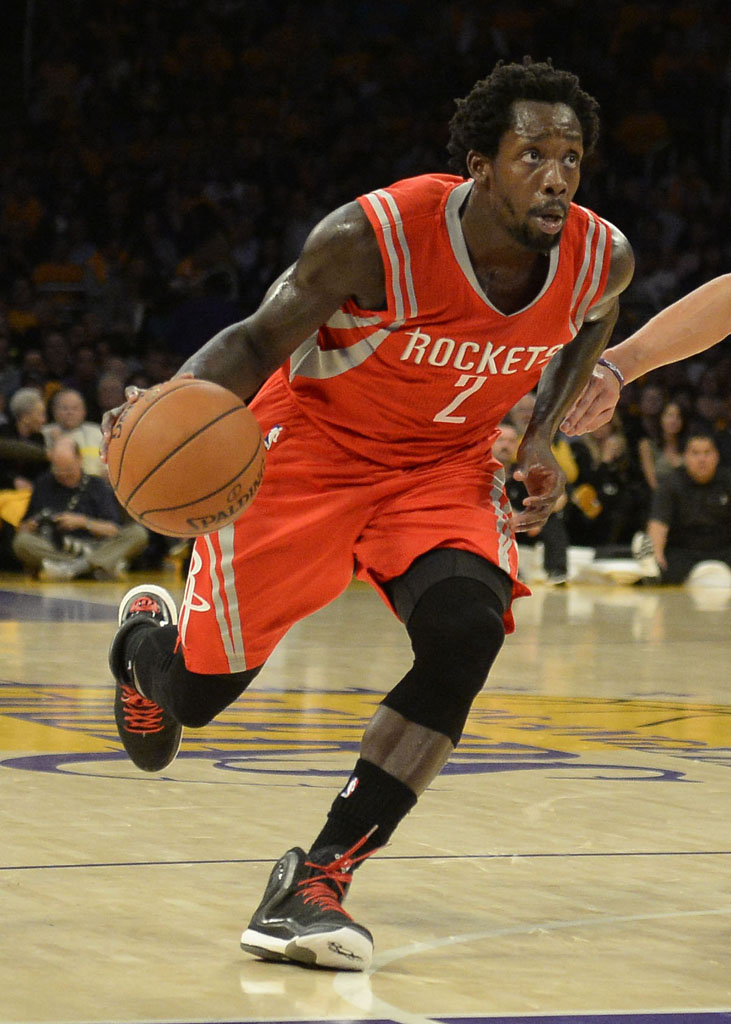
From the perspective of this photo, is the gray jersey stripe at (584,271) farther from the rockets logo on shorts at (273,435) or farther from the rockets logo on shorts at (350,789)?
the rockets logo on shorts at (350,789)

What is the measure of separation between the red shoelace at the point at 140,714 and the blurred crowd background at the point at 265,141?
36.2ft

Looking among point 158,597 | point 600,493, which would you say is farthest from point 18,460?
point 158,597

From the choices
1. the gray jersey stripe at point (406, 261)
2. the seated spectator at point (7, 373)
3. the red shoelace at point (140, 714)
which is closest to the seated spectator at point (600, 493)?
the seated spectator at point (7, 373)

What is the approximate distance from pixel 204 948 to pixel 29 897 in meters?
0.48

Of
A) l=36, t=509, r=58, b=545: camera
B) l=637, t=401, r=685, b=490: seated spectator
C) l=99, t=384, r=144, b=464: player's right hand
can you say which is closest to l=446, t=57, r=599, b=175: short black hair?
l=99, t=384, r=144, b=464: player's right hand

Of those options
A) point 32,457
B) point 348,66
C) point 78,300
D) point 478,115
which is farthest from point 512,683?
point 348,66

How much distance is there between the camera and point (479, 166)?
3648mm

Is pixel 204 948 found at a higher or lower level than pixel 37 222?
lower

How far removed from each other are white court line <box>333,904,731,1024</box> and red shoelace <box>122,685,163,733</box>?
4.14 ft

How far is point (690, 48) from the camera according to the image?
1945cm

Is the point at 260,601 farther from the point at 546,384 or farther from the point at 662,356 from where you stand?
the point at 662,356

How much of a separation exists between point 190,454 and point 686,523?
10.1m

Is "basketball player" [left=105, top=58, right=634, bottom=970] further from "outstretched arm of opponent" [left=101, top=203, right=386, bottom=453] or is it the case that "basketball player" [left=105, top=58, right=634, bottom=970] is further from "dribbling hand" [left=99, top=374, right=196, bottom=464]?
"dribbling hand" [left=99, top=374, right=196, bottom=464]

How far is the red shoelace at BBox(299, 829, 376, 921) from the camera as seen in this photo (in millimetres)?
3209
